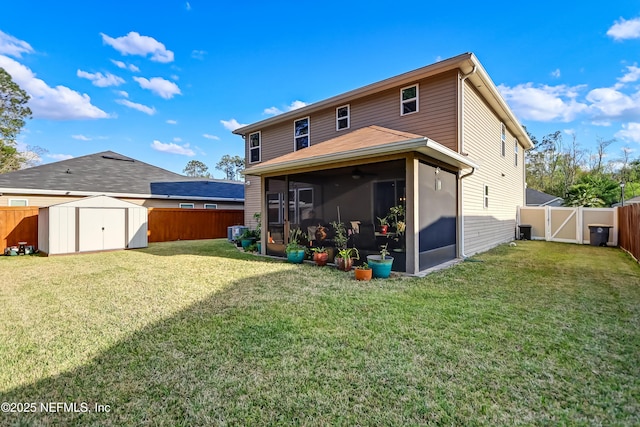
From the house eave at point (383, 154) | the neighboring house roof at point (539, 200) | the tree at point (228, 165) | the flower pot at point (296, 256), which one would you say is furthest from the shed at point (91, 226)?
the tree at point (228, 165)

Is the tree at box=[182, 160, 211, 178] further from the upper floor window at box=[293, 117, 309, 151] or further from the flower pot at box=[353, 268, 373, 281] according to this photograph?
the flower pot at box=[353, 268, 373, 281]

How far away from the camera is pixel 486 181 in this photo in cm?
947

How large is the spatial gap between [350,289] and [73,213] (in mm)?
9326

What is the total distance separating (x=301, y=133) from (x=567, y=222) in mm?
11308

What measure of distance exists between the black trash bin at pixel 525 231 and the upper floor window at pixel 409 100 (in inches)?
340

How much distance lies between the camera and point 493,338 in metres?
2.93

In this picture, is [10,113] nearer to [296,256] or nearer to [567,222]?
[296,256]

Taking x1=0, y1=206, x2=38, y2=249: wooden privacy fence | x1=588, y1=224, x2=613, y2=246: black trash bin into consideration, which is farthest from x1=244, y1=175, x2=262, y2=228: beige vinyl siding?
x1=588, y1=224, x2=613, y2=246: black trash bin

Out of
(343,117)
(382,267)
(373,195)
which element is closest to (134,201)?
(343,117)

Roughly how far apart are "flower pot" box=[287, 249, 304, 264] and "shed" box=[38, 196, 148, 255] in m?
6.68

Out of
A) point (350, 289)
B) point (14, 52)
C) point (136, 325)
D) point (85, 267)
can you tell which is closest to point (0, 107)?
point (14, 52)

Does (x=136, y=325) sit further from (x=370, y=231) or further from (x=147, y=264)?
(x=370, y=231)

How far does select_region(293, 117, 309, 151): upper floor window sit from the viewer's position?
1099 cm

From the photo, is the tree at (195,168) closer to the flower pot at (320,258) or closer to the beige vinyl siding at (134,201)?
the beige vinyl siding at (134,201)
